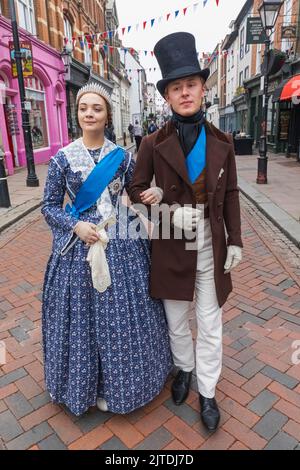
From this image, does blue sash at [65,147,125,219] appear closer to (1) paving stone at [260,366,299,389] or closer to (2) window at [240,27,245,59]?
(1) paving stone at [260,366,299,389]

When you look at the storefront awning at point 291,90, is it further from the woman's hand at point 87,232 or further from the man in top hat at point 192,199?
the woman's hand at point 87,232

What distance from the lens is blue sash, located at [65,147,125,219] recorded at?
196cm

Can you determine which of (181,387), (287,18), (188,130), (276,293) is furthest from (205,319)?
(287,18)

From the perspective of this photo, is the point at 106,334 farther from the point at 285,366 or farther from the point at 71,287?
the point at 285,366

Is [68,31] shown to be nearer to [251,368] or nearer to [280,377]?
[251,368]

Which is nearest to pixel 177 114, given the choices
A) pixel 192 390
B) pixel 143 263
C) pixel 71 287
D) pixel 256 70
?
pixel 143 263

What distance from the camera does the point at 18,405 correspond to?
2.34 m

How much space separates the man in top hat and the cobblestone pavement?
0.65ft

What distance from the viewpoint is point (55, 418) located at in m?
2.22

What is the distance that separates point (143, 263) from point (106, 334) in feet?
1.45

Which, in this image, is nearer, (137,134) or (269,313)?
(269,313)

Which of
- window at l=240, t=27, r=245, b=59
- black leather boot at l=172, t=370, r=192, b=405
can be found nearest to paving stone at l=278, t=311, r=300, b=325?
black leather boot at l=172, t=370, r=192, b=405

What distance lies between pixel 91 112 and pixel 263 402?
2.00 meters
